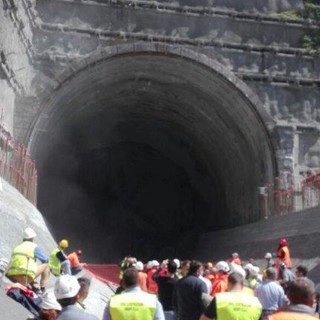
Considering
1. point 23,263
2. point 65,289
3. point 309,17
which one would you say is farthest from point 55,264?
point 309,17

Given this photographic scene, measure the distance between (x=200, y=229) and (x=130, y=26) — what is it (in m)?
12.7

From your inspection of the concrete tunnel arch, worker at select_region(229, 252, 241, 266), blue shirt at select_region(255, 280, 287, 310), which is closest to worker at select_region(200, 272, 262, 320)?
blue shirt at select_region(255, 280, 287, 310)

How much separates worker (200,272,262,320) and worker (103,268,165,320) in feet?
1.55

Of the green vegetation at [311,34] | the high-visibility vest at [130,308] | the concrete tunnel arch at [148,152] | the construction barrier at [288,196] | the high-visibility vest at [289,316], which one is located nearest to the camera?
the high-visibility vest at [289,316]

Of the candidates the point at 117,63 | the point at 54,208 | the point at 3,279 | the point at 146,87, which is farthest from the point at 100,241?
the point at 3,279

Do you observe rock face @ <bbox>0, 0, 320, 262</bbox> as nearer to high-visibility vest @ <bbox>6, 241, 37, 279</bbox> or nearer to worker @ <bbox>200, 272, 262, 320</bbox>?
high-visibility vest @ <bbox>6, 241, 37, 279</bbox>

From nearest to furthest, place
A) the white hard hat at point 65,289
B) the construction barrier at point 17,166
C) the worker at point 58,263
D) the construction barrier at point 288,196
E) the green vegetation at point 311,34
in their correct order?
1. the white hard hat at point 65,289
2. the worker at point 58,263
3. the construction barrier at point 17,166
4. the construction barrier at point 288,196
5. the green vegetation at point 311,34

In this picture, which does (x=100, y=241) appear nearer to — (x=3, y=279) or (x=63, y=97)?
(x=63, y=97)

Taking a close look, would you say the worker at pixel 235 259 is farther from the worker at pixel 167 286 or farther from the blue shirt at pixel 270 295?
the blue shirt at pixel 270 295

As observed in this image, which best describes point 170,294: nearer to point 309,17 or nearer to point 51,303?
→ point 51,303

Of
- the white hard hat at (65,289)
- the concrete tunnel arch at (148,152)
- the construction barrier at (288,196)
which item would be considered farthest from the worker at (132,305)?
the construction barrier at (288,196)

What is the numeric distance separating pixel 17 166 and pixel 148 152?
14807 millimetres

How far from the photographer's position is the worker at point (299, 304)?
4879mm

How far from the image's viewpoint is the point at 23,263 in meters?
9.62
